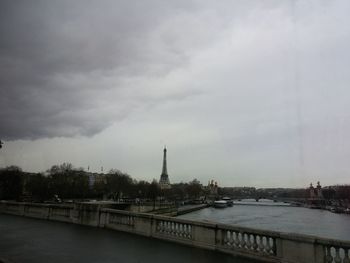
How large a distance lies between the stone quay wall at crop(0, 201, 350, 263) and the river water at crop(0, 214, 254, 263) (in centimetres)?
44

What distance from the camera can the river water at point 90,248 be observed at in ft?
33.2

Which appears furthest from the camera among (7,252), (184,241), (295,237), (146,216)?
(146,216)

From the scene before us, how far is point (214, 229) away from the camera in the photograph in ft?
37.4

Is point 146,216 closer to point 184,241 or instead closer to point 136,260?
point 184,241

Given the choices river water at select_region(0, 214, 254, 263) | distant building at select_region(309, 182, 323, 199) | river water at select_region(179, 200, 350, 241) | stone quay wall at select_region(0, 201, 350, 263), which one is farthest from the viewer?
distant building at select_region(309, 182, 323, 199)

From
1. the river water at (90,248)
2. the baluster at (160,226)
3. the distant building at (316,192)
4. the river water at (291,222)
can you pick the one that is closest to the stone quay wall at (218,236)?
the baluster at (160,226)

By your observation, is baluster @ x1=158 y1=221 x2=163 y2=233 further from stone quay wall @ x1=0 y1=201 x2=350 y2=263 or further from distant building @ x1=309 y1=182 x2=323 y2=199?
distant building @ x1=309 y1=182 x2=323 y2=199

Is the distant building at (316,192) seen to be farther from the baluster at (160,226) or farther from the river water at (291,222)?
the baluster at (160,226)

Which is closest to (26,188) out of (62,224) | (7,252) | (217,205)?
(217,205)

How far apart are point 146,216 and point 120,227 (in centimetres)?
191

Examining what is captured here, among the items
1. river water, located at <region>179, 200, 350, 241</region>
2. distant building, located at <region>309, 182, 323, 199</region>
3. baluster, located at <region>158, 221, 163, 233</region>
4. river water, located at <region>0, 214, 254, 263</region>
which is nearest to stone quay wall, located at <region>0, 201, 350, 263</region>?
baluster, located at <region>158, 221, 163, 233</region>

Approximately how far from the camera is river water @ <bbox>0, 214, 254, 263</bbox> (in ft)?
33.2

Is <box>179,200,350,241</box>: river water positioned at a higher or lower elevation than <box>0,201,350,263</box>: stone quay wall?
lower

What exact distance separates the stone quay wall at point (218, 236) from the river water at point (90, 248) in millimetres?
444
